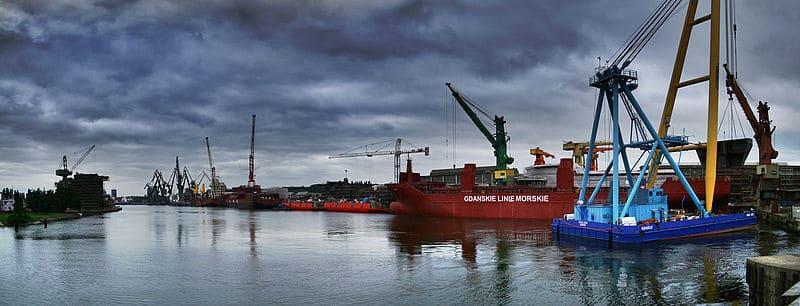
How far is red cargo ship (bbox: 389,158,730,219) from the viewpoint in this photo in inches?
2256

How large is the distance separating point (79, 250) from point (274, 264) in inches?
587

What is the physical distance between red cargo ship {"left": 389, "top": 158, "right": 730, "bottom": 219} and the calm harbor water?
19.8 meters

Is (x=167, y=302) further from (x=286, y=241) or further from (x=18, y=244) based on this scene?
(x=18, y=244)

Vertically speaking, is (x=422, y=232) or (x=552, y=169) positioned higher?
(x=552, y=169)

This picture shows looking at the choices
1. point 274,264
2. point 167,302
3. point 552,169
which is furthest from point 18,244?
point 552,169

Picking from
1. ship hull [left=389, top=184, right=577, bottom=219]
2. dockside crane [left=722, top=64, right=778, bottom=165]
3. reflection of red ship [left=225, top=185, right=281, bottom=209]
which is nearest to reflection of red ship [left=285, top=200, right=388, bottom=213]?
reflection of red ship [left=225, top=185, right=281, bottom=209]

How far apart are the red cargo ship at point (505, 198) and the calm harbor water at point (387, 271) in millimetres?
19787

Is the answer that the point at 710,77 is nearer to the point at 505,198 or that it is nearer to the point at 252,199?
the point at 505,198

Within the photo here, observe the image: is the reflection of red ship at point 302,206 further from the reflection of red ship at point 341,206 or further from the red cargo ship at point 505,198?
the red cargo ship at point 505,198

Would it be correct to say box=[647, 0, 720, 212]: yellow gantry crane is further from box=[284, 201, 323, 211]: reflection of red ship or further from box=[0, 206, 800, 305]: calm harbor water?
box=[284, 201, 323, 211]: reflection of red ship

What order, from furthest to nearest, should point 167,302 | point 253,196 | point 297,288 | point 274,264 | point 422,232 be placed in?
point 253,196 → point 422,232 → point 274,264 → point 297,288 → point 167,302

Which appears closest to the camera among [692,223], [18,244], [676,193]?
[692,223]

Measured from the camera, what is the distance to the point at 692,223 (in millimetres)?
33875

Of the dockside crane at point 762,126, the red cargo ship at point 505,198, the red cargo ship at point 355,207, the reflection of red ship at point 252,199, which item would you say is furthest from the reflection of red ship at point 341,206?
the dockside crane at point 762,126
